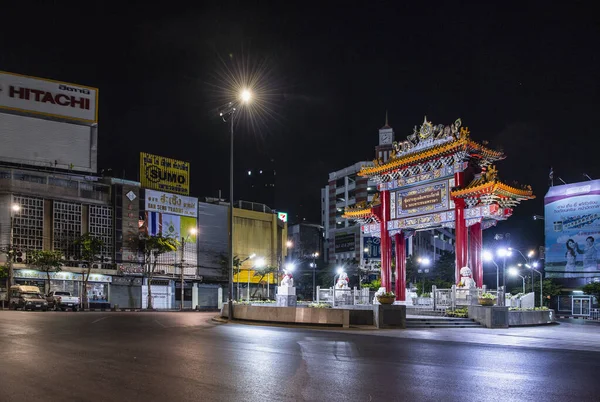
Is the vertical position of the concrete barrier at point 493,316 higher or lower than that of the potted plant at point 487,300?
lower

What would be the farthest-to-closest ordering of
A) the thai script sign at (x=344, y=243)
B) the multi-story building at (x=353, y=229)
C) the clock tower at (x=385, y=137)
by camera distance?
the clock tower at (x=385, y=137)
the thai script sign at (x=344, y=243)
the multi-story building at (x=353, y=229)

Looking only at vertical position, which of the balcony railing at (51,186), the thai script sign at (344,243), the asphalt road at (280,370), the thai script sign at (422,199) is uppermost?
the balcony railing at (51,186)

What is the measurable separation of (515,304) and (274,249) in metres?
54.4

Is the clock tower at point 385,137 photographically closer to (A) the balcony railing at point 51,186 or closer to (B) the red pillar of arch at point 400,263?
(A) the balcony railing at point 51,186

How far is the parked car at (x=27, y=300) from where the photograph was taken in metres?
44.2

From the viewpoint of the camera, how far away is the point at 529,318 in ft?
99.6

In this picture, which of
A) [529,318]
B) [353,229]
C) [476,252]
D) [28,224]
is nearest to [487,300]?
[529,318]

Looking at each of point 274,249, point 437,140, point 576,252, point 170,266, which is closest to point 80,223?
point 170,266

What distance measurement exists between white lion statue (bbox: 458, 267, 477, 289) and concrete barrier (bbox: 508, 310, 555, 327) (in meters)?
2.80

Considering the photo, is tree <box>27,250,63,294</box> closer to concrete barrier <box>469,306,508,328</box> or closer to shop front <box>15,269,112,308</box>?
shop front <box>15,269,112,308</box>

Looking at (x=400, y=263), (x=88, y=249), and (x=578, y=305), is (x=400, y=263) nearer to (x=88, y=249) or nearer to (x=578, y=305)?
(x=88, y=249)

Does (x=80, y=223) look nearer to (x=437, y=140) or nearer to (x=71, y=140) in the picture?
(x=71, y=140)

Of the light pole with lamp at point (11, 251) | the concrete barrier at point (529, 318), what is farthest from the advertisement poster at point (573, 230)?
the light pole with lamp at point (11, 251)

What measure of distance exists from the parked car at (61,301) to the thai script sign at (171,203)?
67.4 feet
